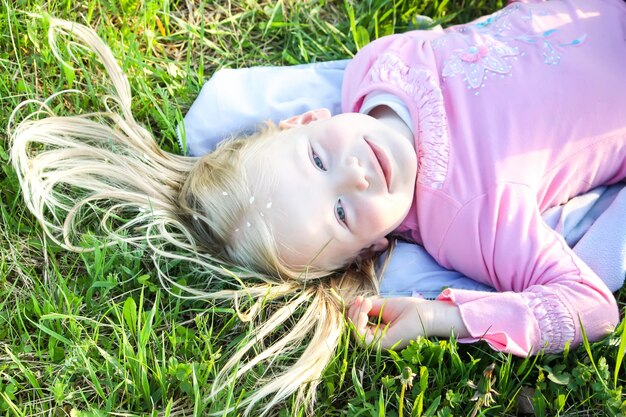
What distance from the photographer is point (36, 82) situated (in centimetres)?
310

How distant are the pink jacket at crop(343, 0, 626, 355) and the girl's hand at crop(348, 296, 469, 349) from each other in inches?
2.0

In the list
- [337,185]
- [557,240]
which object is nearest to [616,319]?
[557,240]

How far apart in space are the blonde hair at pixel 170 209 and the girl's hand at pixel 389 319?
7 cm

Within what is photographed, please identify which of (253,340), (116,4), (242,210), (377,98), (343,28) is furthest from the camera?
(343,28)

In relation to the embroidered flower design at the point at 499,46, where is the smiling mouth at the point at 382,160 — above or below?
below

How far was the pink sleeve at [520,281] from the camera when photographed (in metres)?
2.39

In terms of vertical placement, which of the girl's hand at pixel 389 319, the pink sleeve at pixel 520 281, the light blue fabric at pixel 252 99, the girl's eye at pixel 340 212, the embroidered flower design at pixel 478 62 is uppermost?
the embroidered flower design at pixel 478 62

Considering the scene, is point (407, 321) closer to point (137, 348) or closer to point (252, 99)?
point (137, 348)

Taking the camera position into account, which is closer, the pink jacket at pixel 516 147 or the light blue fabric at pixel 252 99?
the pink jacket at pixel 516 147

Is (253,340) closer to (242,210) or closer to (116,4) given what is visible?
(242,210)

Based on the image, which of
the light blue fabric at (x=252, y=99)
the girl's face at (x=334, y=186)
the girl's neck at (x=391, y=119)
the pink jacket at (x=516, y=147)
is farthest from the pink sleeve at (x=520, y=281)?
the light blue fabric at (x=252, y=99)

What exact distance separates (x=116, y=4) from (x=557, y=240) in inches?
84.3

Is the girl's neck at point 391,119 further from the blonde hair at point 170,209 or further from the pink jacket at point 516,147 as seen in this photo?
the blonde hair at point 170,209

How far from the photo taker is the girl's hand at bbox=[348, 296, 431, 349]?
2.44m
